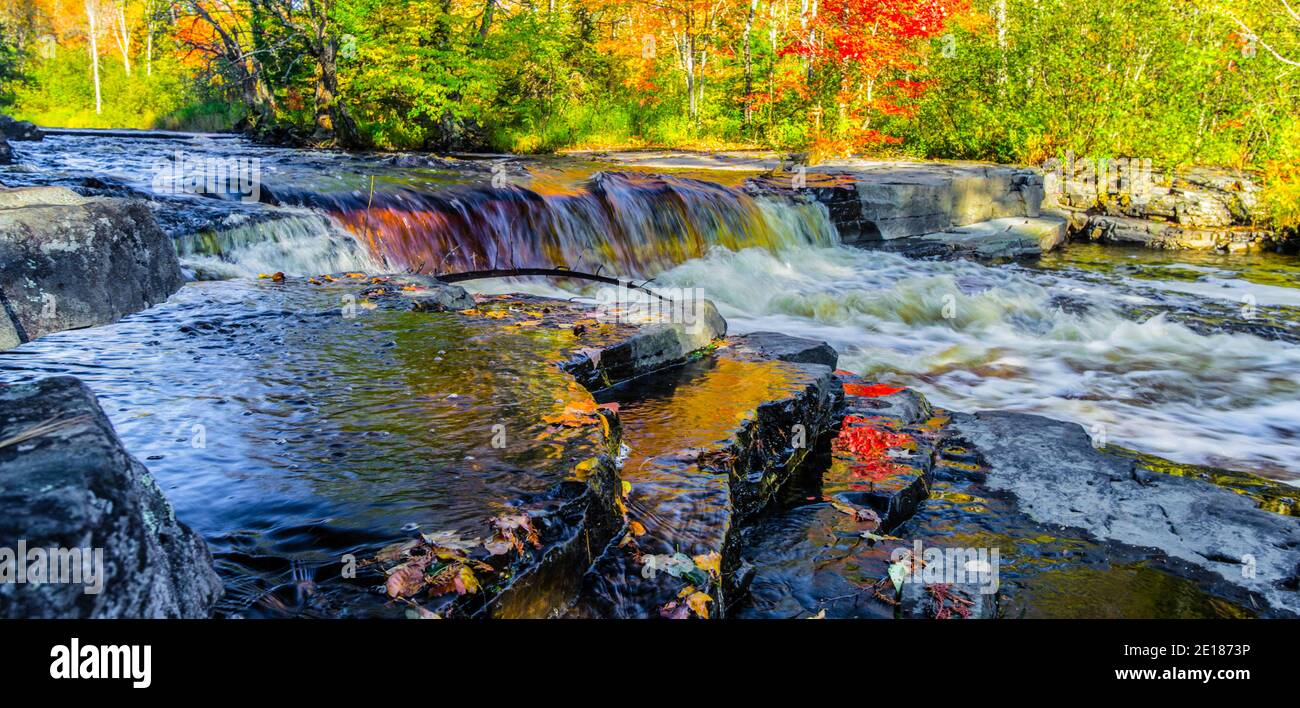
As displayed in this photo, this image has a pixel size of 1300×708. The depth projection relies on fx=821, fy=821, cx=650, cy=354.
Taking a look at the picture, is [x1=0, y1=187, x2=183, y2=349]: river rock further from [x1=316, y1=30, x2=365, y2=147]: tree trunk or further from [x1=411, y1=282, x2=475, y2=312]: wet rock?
[x1=316, y1=30, x2=365, y2=147]: tree trunk

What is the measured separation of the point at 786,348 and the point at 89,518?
4.65 m

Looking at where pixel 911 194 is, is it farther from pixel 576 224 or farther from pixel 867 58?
pixel 867 58

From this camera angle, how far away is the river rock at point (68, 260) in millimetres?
3752

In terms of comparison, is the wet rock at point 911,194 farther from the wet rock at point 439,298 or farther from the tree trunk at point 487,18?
the tree trunk at point 487,18

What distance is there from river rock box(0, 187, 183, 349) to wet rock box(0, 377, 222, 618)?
231 cm

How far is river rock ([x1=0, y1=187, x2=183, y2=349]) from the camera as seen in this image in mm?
3752

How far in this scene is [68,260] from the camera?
3.90m

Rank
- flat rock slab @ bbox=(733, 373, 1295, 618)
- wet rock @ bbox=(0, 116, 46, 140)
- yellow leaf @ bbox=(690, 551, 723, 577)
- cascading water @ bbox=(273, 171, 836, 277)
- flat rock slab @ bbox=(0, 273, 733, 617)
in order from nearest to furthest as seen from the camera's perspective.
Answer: flat rock slab @ bbox=(0, 273, 733, 617) < yellow leaf @ bbox=(690, 551, 723, 577) < flat rock slab @ bbox=(733, 373, 1295, 618) < cascading water @ bbox=(273, 171, 836, 277) < wet rock @ bbox=(0, 116, 46, 140)

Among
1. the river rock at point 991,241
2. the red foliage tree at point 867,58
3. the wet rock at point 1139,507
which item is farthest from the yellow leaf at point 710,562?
the red foliage tree at point 867,58

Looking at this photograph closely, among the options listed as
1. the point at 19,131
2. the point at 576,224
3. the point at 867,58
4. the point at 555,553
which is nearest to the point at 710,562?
the point at 555,553

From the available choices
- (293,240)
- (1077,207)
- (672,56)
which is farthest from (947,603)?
(672,56)

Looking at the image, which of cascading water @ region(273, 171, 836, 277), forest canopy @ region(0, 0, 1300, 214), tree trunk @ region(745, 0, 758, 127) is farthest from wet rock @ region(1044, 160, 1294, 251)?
tree trunk @ region(745, 0, 758, 127)

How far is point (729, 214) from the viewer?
11.1 m
